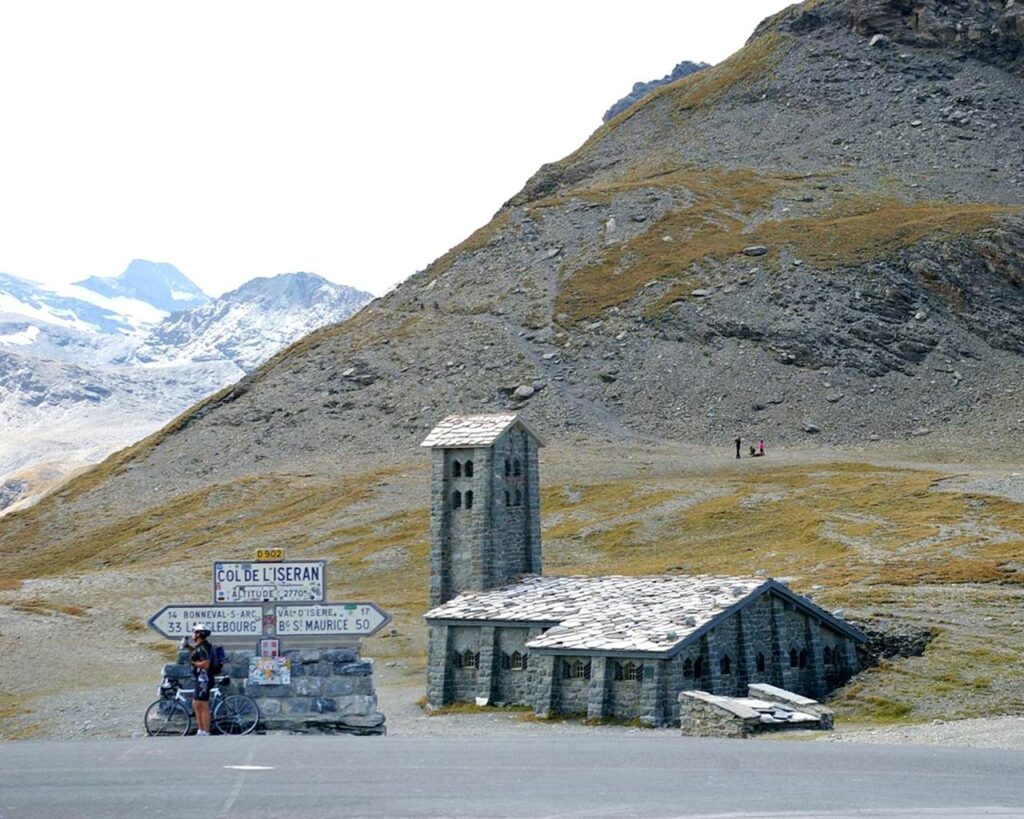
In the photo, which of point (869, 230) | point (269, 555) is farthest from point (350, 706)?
point (869, 230)

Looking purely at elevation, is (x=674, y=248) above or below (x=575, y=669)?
above

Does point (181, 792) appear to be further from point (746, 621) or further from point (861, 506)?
point (861, 506)

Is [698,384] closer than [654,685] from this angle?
No

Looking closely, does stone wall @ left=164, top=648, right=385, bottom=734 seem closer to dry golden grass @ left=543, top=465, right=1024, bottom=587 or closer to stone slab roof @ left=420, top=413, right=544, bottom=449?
stone slab roof @ left=420, top=413, right=544, bottom=449

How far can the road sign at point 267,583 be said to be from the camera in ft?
117

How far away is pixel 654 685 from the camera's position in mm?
47875

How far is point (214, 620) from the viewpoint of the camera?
116 ft

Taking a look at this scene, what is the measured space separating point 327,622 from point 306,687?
1.47 metres

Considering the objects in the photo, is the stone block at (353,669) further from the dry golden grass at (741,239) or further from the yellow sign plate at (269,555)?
the dry golden grass at (741,239)

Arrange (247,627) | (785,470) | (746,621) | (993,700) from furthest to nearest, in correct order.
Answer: (785,470) < (746,621) < (993,700) < (247,627)

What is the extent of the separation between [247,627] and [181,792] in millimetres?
11291

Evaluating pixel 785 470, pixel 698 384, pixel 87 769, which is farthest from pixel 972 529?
pixel 87 769

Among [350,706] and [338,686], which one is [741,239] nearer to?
[338,686]

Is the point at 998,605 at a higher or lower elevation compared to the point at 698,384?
lower
